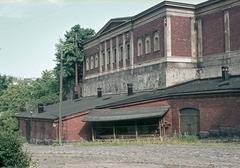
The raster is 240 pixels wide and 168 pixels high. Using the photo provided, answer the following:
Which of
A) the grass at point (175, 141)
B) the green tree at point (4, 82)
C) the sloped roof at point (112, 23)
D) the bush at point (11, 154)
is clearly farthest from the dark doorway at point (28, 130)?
the green tree at point (4, 82)

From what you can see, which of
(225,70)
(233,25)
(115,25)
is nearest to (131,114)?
(225,70)

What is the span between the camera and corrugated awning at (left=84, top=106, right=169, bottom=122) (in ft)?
112

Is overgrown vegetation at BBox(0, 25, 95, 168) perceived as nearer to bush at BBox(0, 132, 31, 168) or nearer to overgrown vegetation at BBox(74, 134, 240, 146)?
overgrown vegetation at BBox(74, 134, 240, 146)

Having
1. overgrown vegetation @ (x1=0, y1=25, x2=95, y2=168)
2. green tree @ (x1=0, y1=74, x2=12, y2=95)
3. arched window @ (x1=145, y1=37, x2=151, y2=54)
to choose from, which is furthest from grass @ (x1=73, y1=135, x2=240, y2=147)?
green tree @ (x1=0, y1=74, x2=12, y2=95)

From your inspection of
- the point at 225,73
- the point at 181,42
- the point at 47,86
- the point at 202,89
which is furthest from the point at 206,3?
the point at 47,86

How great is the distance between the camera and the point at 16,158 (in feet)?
44.4

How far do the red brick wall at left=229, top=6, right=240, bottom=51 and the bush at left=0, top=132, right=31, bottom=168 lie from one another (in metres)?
27.3

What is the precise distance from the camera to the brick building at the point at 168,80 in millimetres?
32250

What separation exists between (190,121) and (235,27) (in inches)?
384

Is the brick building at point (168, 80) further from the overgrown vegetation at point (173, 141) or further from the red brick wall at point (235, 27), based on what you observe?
the overgrown vegetation at point (173, 141)

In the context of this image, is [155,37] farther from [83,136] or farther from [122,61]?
[83,136]

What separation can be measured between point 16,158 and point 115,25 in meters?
40.1

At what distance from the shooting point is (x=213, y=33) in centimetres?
4003

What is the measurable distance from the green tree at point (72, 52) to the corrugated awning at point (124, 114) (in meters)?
29.1
